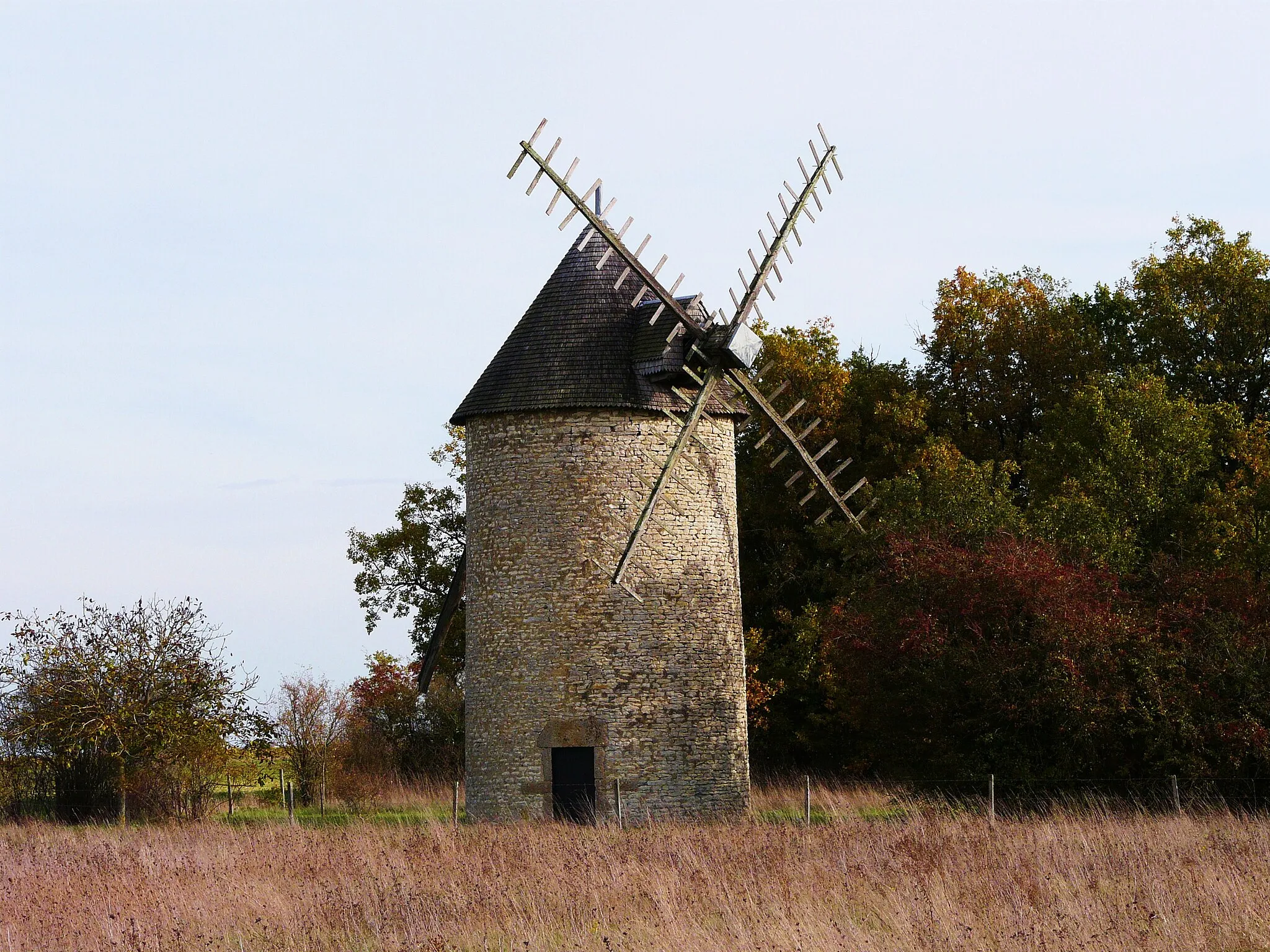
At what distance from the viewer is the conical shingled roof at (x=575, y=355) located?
19422 millimetres

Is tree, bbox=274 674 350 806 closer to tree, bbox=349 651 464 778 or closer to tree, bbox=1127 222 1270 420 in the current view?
tree, bbox=349 651 464 778

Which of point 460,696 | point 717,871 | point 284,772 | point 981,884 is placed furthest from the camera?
point 460,696

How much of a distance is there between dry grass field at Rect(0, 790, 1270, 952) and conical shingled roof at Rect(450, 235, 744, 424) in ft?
20.2

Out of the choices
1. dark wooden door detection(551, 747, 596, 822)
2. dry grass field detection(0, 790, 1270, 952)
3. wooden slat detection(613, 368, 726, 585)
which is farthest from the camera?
dark wooden door detection(551, 747, 596, 822)

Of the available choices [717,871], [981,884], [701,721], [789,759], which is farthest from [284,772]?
[981,884]

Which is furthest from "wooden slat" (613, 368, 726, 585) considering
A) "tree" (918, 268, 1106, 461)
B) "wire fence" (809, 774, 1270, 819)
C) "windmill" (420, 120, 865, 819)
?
"tree" (918, 268, 1106, 461)

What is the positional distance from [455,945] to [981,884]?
13.0 ft

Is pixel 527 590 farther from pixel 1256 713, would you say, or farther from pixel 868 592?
pixel 1256 713

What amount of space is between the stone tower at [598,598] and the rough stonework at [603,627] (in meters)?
0.02

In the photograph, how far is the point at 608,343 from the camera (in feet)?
65.4

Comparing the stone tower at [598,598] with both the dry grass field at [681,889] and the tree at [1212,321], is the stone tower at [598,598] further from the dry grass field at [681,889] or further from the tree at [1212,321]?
the tree at [1212,321]

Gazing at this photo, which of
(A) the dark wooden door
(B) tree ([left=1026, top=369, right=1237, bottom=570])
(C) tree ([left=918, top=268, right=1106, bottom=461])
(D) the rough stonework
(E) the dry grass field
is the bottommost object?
(E) the dry grass field

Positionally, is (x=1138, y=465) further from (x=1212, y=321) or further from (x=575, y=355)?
(x=575, y=355)

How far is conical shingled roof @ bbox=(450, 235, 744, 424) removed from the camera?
19.4 m
